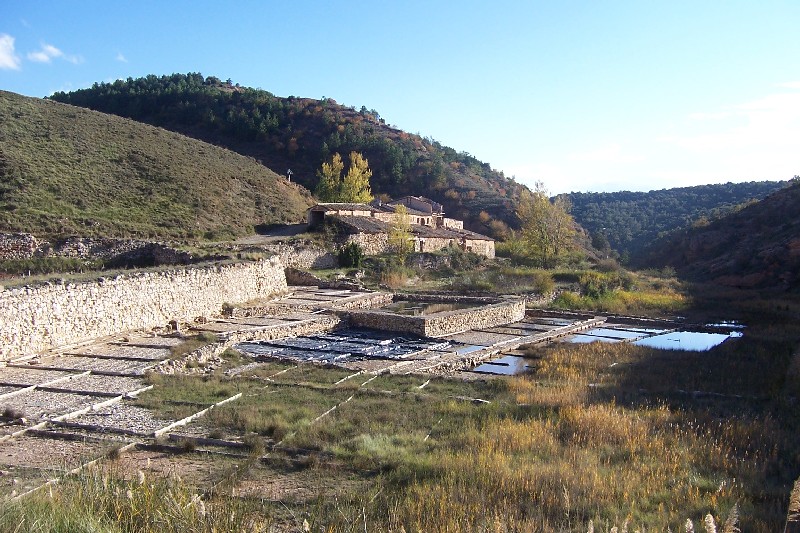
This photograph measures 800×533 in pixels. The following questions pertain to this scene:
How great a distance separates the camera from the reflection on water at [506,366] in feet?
50.0

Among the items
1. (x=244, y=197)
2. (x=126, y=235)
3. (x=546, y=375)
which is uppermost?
(x=244, y=197)

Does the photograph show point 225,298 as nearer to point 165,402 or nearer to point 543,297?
point 165,402

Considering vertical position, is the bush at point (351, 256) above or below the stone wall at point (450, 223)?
below

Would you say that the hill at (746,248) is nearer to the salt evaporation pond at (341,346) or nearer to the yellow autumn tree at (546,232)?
the yellow autumn tree at (546,232)

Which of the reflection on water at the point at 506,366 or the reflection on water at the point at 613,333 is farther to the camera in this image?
the reflection on water at the point at 613,333

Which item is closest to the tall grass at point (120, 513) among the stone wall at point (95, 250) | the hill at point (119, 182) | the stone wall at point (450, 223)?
the stone wall at point (95, 250)

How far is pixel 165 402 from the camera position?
36.5ft

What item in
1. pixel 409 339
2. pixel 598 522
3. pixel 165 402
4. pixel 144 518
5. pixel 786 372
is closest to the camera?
pixel 144 518

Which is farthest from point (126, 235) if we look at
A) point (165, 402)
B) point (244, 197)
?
point (165, 402)

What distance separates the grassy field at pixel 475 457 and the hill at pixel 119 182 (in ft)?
74.3

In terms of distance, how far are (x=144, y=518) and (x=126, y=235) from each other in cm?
2956

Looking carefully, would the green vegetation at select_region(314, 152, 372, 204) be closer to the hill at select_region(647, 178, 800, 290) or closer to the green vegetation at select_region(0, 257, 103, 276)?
the hill at select_region(647, 178, 800, 290)

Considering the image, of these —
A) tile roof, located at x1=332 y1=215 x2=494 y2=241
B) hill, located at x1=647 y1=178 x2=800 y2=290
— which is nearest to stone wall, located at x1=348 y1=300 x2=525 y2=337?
hill, located at x1=647 y1=178 x2=800 y2=290

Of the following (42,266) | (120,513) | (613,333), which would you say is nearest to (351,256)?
(42,266)
